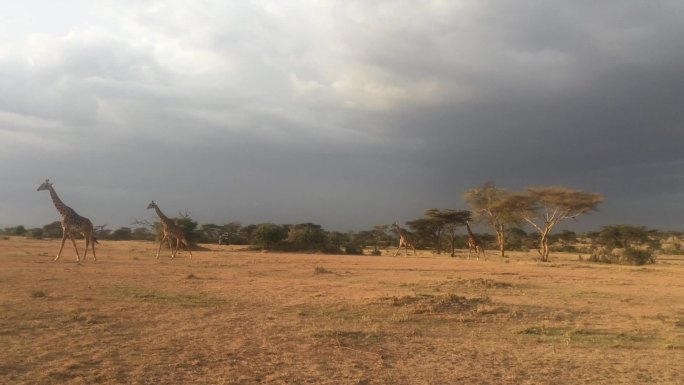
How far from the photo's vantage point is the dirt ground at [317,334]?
6172 mm

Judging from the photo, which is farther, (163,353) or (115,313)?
(115,313)

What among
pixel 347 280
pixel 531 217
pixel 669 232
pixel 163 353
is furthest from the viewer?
pixel 669 232

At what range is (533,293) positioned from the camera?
51.0ft

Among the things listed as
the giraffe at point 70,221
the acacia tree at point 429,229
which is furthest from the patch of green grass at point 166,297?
the acacia tree at point 429,229

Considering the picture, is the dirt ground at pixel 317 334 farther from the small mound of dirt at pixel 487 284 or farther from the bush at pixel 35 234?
the bush at pixel 35 234

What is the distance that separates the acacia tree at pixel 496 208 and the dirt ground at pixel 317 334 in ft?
88.5

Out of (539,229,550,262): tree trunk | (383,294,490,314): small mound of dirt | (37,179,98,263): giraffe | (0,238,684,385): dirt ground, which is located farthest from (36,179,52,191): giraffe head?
(539,229,550,262): tree trunk

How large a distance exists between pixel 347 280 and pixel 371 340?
32.2 ft

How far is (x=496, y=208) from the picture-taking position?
4303 centimetres

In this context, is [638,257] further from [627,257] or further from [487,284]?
[487,284]

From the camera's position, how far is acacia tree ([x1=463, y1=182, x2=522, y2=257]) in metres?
42.2

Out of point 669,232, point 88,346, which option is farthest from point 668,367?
point 669,232

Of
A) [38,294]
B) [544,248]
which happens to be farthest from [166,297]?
[544,248]

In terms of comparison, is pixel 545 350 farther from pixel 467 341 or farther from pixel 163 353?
pixel 163 353
